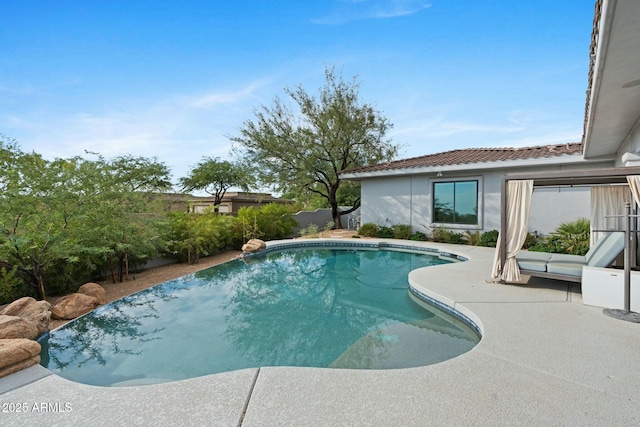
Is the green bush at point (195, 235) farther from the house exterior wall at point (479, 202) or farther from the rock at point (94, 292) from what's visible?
the house exterior wall at point (479, 202)

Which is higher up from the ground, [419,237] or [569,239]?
[569,239]

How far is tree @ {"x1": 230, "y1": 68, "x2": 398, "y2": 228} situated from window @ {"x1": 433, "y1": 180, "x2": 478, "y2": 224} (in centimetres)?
523

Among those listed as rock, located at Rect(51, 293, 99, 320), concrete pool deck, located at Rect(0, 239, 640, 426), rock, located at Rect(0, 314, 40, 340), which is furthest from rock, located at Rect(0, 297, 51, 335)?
concrete pool deck, located at Rect(0, 239, 640, 426)

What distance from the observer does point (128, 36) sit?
28.8 feet

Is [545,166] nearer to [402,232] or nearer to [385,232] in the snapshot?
[402,232]

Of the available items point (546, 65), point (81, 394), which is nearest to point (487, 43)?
point (546, 65)

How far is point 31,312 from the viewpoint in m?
4.81

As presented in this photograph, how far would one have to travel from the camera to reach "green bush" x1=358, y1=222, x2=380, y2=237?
14.6m

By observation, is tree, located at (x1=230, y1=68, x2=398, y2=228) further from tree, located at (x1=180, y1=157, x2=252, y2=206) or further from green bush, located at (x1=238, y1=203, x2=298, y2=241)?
tree, located at (x1=180, y1=157, x2=252, y2=206)

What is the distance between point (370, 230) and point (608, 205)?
8.94 metres

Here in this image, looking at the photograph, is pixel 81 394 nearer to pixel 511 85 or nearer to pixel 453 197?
pixel 453 197

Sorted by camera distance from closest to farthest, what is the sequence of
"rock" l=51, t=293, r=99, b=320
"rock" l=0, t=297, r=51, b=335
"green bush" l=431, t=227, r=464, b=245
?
"rock" l=0, t=297, r=51, b=335 < "rock" l=51, t=293, r=99, b=320 < "green bush" l=431, t=227, r=464, b=245

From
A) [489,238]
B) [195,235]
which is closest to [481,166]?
[489,238]

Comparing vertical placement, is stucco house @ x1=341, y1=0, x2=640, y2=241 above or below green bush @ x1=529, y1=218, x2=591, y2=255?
above
